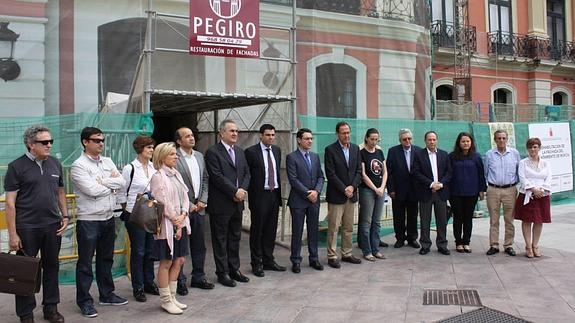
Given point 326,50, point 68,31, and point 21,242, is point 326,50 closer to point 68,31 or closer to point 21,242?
point 68,31

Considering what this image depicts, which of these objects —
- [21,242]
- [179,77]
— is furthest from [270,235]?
[21,242]

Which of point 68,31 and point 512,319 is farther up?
point 68,31

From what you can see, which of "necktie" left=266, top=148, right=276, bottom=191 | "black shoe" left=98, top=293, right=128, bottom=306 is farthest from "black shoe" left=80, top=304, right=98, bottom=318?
"necktie" left=266, top=148, right=276, bottom=191

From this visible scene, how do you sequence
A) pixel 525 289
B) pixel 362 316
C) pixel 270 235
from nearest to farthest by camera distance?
pixel 362 316
pixel 525 289
pixel 270 235

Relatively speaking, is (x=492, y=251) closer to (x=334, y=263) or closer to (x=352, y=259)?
(x=352, y=259)

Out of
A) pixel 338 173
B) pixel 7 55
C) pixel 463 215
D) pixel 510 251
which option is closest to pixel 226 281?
pixel 338 173

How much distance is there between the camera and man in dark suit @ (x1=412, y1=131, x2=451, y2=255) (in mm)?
7535

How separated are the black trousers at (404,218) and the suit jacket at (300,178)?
1.83 m

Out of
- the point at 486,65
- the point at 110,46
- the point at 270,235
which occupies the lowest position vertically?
the point at 270,235

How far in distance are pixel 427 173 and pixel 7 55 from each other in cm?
606

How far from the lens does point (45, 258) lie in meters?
4.79

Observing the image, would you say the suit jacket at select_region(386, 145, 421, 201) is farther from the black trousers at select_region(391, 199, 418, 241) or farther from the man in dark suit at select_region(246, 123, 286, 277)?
the man in dark suit at select_region(246, 123, 286, 277)

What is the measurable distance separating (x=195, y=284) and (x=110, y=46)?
403 centimetres

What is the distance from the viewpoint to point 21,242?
4598 mm
